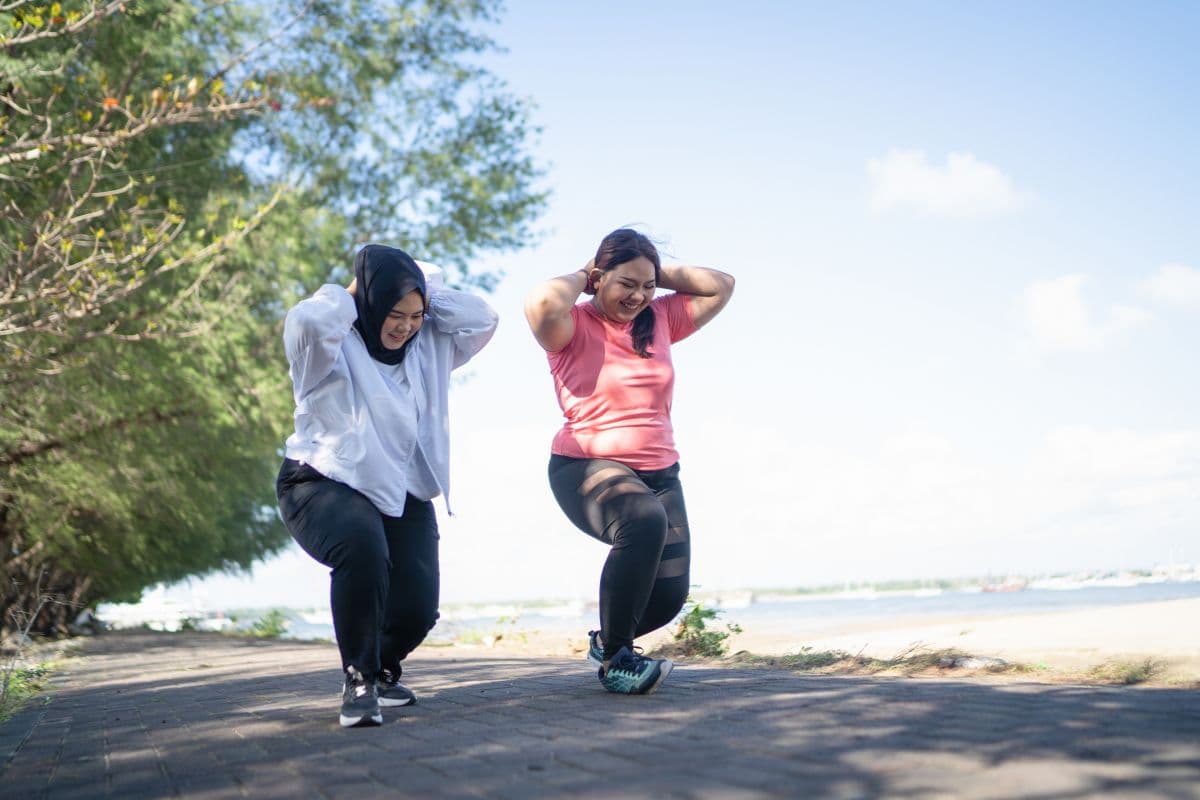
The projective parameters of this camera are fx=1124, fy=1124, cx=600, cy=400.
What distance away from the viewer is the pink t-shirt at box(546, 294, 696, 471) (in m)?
5.26

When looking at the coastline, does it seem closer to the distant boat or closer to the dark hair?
the dark hair

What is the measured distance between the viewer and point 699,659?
733cm

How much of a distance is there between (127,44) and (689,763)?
12325 mm

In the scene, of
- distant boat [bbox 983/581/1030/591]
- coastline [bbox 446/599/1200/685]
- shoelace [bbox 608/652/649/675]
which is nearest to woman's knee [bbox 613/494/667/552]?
shoelace [bbox 608/652/649/675]

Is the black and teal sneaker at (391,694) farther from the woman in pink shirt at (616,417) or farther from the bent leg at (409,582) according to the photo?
the woman in pink shirt at (616,417)

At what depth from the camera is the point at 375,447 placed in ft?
15.3

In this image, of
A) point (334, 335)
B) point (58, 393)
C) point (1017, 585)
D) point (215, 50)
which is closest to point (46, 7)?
point (58, 393)

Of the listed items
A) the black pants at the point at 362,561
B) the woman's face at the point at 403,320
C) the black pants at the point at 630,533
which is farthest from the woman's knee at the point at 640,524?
the woman's face at the point at 403,320

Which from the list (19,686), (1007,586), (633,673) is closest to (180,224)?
(19,686)

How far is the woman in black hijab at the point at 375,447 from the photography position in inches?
176

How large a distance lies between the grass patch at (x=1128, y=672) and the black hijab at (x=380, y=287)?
141 inches

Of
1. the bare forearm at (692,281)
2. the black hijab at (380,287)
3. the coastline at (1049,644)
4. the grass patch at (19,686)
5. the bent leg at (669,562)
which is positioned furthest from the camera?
the grass patch at (19,686)

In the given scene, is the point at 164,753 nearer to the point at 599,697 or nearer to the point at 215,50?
the point at 599,697

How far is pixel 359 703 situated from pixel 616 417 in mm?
1738
